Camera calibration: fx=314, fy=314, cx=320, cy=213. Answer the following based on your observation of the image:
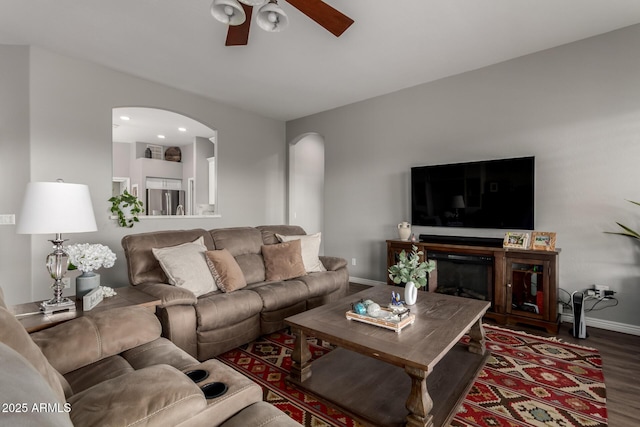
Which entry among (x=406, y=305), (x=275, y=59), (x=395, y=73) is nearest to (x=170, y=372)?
(x=406, y=305)

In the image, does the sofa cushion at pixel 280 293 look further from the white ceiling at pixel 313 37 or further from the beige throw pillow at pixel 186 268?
the white ceiling at pixel 313 37

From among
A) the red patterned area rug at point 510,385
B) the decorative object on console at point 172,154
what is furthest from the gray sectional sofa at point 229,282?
the decorative object on console at point 172,154

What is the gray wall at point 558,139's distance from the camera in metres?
2.99

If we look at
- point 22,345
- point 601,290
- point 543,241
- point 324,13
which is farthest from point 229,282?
point 601,290

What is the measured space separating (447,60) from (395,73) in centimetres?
61

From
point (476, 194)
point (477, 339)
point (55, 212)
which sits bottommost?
point (477, 339)

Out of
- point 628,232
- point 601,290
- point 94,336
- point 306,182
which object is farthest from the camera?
point 306,182

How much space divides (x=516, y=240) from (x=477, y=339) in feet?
4.57

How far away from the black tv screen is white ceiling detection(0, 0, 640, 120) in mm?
1240

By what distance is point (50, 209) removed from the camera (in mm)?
1727

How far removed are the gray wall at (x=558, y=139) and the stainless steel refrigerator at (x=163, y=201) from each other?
18.9 feet

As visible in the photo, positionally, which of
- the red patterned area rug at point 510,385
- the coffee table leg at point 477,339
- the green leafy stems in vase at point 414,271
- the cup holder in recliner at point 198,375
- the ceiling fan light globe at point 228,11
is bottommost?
the red patterned area rug at point 510,385

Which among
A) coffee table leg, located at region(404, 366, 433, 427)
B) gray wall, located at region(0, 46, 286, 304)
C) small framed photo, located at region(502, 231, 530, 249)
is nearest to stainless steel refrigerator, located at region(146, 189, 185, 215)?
gray wall, located at region(0, 46, 286, 304)

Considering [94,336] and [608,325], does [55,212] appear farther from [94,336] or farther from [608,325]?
[608,325]
